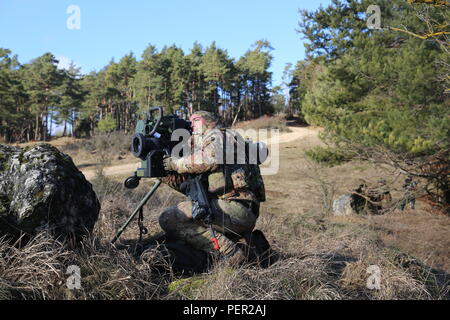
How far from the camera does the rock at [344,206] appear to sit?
13.5 meters

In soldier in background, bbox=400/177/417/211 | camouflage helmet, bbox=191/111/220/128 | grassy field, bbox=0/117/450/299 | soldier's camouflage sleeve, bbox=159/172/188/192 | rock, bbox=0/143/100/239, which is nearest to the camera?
grassy field, bbox=0/117/450/299

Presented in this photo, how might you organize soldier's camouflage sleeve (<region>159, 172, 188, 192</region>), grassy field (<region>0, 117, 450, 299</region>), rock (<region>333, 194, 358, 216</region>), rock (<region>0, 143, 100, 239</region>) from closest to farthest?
1. grassy field (<region>0, 117, 450, 299</region>)
2. rock (<region>0, 143, 100, 239</region>)
3. soldier's camouflage sleeve (<region>159, 172, 188, 192</region>)
4. rock (<region>333, 194, 358, 216</region>)

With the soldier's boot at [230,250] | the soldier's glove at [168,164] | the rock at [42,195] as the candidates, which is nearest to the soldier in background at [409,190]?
the soldier's boot at [230,250]

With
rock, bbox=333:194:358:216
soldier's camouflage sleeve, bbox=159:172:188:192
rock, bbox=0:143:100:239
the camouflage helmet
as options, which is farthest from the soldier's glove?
rock, bbox=333:194:358:216

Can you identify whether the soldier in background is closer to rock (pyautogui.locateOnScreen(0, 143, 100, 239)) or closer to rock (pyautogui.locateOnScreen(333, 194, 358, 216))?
rock (pyautogui.locateOnScreen(333, 194, 358, 216))

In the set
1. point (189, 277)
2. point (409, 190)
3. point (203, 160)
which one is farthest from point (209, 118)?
point (409, 190)

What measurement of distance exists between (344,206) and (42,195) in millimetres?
11798

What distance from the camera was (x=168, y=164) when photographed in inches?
149

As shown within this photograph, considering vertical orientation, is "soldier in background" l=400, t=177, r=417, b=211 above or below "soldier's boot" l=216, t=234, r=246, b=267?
below

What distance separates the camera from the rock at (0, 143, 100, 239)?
3.20 metres

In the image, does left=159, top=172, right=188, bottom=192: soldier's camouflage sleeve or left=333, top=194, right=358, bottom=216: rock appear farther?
left=333, top=194, right=358, bottom=216: rock

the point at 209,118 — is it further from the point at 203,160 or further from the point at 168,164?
the point at 168,164
